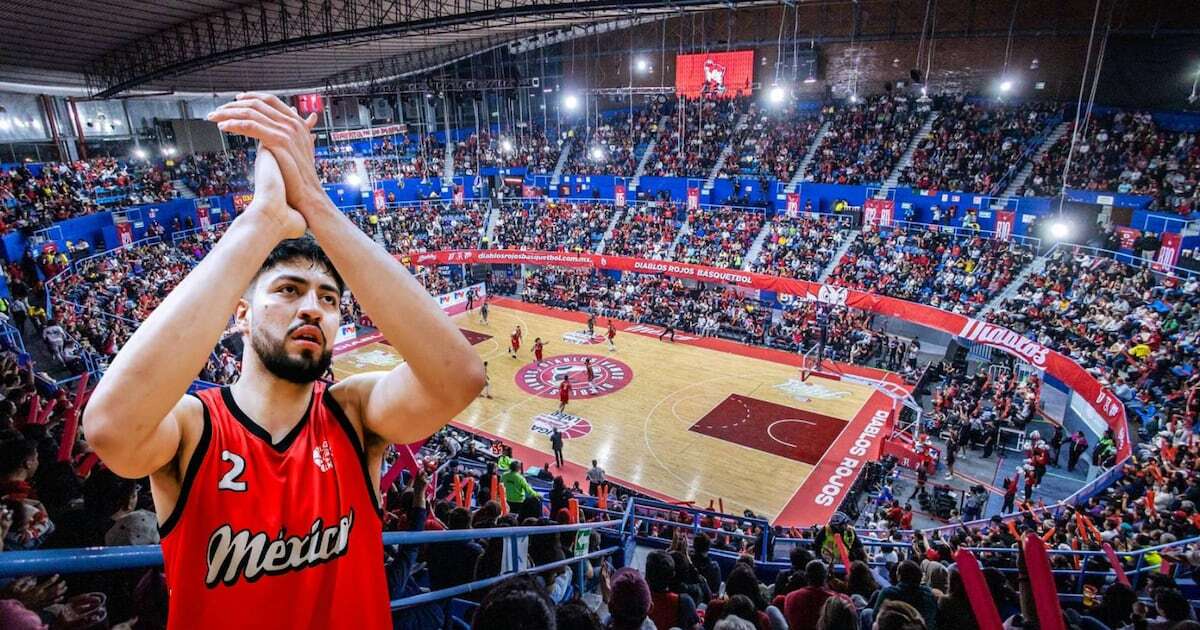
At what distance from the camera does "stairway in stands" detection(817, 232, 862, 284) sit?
28.2 m

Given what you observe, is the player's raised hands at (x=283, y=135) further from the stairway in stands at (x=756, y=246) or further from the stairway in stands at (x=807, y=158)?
the stairway in stands at (x=807, y=158)

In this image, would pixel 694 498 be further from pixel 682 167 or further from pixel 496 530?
pixel 682 167

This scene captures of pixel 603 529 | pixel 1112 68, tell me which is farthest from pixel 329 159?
pixel 1112 68

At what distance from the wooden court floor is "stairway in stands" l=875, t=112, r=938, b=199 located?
10.2 m

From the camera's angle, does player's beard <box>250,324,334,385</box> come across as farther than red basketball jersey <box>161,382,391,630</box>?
Yes

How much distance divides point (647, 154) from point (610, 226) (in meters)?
5.87

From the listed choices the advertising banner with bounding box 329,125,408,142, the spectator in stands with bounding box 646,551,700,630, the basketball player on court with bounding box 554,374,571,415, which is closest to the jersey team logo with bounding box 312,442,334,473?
the spectator in stands with bounding box 646,551,700,630

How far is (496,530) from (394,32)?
24214mm

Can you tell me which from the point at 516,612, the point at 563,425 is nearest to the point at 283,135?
the point at 516,612

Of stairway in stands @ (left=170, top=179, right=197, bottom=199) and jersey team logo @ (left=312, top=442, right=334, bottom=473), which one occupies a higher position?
jersey team logo @ (left=312, top=442, right=334, bottom=473)

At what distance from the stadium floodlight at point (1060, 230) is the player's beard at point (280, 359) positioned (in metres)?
27.8

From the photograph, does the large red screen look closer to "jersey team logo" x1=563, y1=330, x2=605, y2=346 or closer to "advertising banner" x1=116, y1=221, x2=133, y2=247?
Result: "jersey team logo" x1=563, y1=330, x2=605, y2=346

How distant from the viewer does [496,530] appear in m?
3.64

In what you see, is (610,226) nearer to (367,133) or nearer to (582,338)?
(582,338)
